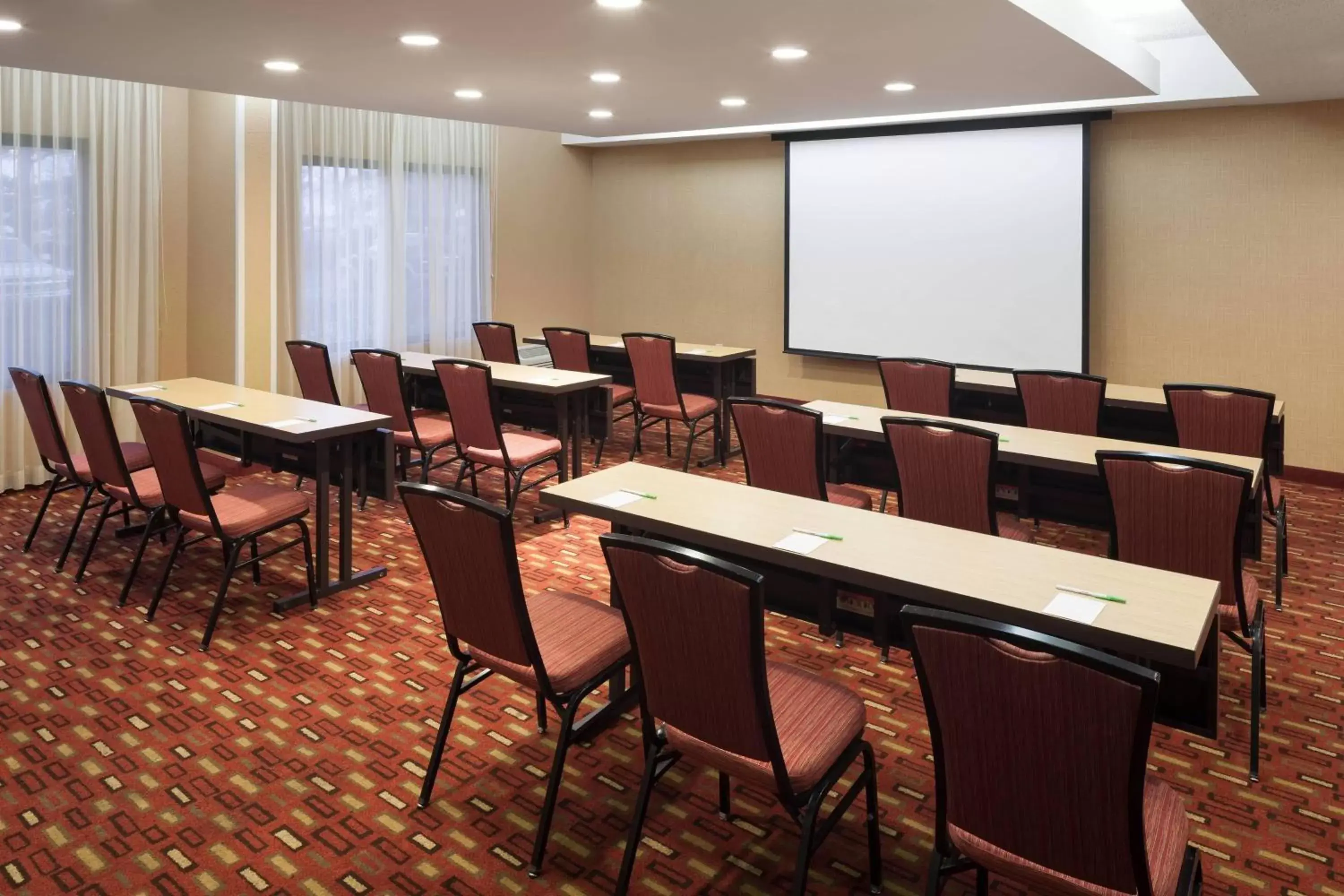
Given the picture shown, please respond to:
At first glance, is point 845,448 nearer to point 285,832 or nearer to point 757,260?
point 285,832

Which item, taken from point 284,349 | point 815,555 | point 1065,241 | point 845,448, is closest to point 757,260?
point 1065,241

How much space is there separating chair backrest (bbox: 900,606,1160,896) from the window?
6172mm

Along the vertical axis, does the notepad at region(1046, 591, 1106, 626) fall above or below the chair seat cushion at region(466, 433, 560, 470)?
below

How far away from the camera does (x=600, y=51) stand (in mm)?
4566

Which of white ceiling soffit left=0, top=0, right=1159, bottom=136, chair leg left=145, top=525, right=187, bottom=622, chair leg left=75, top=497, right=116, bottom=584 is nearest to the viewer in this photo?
white ceiling soffit left=0, top=0, right=1159, bottom=136

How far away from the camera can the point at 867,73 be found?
17.1ft

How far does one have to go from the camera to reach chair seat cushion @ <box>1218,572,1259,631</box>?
121 inches

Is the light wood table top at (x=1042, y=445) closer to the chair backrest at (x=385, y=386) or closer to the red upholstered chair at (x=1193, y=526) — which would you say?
the red upholstered chair at (x=1193, y=526)

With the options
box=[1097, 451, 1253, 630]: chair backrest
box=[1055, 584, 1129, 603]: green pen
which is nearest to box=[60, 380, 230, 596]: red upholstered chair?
box=[1055, 584, 1129, 603]: green pen

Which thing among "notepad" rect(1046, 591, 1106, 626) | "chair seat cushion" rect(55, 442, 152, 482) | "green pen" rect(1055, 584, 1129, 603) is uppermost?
"chair seat cushion" rect(55, 442, 152, 482)

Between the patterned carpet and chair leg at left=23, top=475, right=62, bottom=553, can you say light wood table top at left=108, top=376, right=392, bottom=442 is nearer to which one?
chair leg at left=23, top=475, right=62, bottom=553

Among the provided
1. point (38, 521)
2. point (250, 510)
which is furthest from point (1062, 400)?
point (38, 521)

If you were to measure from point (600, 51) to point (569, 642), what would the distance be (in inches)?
116

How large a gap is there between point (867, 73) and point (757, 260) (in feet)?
13.2
